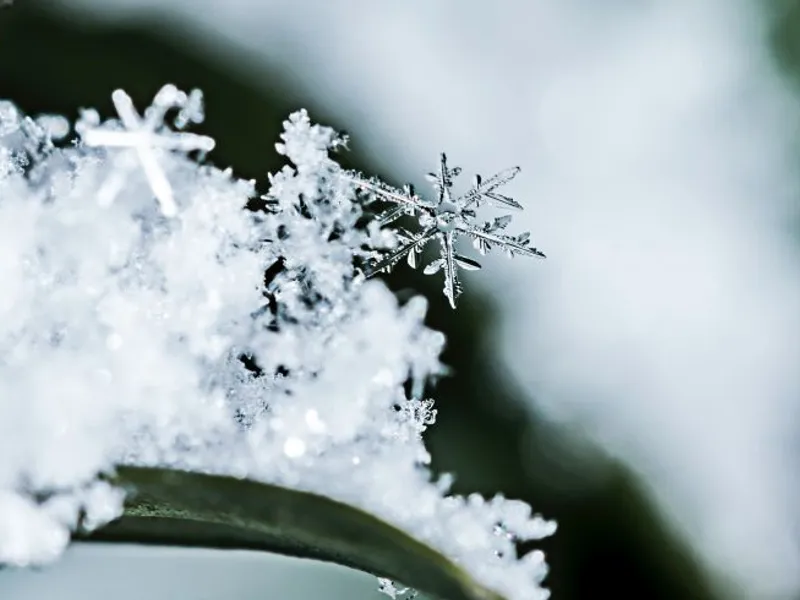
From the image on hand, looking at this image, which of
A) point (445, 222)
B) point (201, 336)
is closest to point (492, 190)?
point (445, 222)

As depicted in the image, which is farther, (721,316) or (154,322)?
(721,316)

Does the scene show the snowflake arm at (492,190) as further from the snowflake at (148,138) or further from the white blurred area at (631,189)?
the snowflake at (148,138)

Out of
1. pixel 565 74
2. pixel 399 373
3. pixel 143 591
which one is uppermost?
pixel 565 74

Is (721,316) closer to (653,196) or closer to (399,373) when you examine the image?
(653,196)

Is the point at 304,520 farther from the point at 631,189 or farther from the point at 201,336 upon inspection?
the point at 631,189

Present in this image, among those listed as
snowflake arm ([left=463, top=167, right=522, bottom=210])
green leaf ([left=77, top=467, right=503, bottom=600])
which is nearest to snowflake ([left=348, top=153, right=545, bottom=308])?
snowflake arm ([left=463, top=167, right=522, bottom=210])

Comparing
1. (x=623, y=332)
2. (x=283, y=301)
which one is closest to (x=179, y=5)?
(x=283, y=301)
